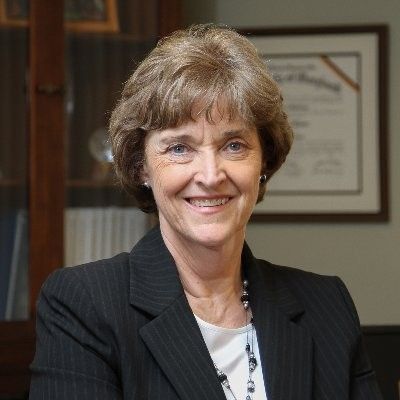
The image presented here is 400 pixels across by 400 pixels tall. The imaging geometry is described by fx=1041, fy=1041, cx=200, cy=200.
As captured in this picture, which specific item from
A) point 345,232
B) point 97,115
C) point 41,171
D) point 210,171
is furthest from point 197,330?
point 345,232

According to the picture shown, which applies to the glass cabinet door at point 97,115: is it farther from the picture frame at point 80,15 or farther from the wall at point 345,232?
the wall at point 345,232

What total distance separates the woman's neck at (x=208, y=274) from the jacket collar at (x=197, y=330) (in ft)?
0.07

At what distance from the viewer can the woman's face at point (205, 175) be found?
1593 mm

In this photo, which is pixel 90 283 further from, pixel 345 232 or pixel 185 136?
pixel 345 232

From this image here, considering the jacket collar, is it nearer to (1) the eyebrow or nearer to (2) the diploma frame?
(1) the eyebrow

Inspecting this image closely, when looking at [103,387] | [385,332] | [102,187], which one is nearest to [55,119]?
[102,187]

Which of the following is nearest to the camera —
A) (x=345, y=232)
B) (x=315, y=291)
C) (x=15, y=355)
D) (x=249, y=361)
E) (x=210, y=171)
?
(x=210, y=171)

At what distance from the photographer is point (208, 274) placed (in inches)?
67.1

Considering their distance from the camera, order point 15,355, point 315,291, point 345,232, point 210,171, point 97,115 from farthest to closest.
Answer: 1. point 345,232
2. point 97,115
3. point 15,355
4. point 315,291
5. point 210,171

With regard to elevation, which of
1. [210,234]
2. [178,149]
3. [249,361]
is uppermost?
[178,149]

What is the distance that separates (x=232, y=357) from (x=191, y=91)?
1.43ft

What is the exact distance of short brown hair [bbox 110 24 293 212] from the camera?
1600mm

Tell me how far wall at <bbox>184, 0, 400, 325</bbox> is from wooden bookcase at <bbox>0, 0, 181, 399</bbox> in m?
0.63

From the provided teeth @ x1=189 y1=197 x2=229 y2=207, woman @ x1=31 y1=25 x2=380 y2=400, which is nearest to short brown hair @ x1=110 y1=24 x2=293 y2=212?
woman @ x1=31 y1=25 x2=380 y2=400
